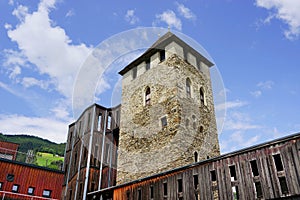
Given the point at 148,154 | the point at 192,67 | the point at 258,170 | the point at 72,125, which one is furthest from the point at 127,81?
the point at 258,170

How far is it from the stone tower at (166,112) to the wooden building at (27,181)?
7240 millimetres

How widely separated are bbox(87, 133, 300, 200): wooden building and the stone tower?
11.6 ft

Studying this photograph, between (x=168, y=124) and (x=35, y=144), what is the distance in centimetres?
7464

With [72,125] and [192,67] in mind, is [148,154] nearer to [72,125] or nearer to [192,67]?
[192,67]

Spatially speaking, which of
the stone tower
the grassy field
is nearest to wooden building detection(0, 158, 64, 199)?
the stone tower

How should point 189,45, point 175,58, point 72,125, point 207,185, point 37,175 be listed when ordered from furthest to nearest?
1. point 72,125
2. point 37,175
3. point 189,45
4. point 175,58
5. point 207,185

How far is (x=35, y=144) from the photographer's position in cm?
8069

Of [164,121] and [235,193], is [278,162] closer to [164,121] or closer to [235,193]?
[235,193]

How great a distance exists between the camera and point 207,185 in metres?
10.5

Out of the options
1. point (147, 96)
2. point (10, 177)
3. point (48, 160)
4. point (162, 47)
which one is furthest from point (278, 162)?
point (48, 160)

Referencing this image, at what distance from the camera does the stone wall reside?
53.2 ft

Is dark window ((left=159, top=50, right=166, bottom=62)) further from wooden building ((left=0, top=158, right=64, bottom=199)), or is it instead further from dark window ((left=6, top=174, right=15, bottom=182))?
dark window ((left=6, top=174, right=15, bottom=182))

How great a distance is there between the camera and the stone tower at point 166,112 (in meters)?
16.4

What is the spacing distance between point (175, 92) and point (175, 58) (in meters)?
2.82
